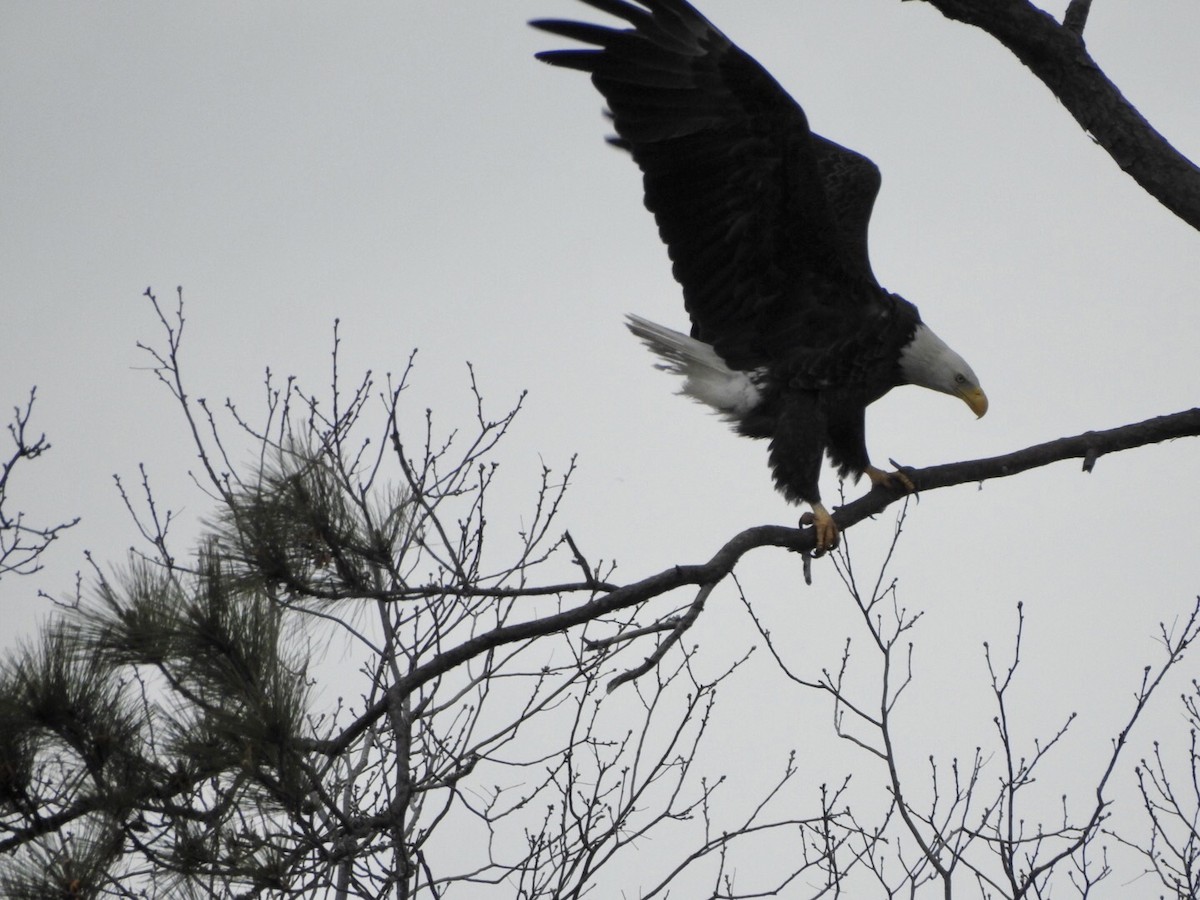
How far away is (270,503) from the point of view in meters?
3.03

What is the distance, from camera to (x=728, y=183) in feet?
13.3

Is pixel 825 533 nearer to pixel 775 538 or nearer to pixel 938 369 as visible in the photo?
pixel 775 538

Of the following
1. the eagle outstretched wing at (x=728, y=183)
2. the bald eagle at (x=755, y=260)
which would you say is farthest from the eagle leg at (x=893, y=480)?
the eagle outstretched wing at (x=728, y=183)

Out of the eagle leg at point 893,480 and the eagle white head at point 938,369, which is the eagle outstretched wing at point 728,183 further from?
the eagle leg at point 893,480

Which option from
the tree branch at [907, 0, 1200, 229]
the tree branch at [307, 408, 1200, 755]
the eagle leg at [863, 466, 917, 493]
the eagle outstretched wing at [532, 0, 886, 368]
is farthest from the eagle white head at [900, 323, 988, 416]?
the tree branch at [907, 0, 1200, 229]

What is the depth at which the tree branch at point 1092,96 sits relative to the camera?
2764 mm

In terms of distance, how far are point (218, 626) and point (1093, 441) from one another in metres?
2.22

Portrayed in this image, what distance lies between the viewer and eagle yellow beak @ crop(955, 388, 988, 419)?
4.62 m

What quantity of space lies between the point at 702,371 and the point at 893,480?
Result: 2.90 ft

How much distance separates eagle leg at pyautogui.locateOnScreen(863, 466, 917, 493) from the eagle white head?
396 mm

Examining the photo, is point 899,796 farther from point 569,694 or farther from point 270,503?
point 270,503

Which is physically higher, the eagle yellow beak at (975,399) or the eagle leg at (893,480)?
the eagle yellow beak at (975,399)

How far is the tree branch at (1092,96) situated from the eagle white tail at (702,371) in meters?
1.71

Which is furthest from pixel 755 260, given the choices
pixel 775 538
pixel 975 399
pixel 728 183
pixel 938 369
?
pixel 775 538
